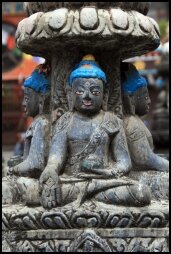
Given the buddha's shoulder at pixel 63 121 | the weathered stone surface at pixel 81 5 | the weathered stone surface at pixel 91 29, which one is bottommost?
the buddha's shoulder at pixel 63 121

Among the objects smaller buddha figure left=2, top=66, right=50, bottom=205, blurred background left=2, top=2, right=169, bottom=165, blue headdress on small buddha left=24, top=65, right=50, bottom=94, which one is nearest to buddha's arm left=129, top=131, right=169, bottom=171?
smaller buddha figure left=2, top=66, right=50, bottom=205

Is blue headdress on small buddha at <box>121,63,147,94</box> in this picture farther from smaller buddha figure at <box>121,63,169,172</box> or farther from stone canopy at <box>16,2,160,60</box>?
stone canopy at <box>16,2,160,60</box>

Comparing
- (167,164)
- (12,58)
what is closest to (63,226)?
(167,164)

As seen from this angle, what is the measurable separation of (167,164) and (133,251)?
34.4 inches

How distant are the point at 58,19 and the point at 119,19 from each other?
0.40 m

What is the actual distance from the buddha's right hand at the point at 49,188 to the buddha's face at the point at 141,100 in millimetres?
979

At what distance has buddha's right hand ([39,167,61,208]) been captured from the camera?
12.4 ft

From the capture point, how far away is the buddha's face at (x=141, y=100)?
14.6 feet

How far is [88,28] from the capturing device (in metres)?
3.89

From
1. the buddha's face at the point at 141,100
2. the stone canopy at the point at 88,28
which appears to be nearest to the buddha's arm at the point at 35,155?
the stone canopy at the point at 88,28

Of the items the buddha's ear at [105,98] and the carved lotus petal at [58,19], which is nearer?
the carved lotus petal at [58,19]

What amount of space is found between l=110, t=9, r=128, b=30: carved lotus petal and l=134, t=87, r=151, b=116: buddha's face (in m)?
0.67

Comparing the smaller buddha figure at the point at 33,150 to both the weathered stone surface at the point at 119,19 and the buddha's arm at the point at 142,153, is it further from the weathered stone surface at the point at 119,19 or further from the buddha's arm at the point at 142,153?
the weathered stone surface at the point at 119,19

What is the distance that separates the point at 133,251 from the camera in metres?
3.75
